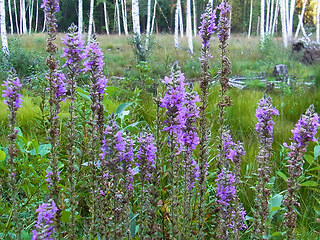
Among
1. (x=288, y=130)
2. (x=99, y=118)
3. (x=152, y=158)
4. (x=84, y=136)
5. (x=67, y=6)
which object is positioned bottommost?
(x=288, y=130)

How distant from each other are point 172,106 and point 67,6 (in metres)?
48.5

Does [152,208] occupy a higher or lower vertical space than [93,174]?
lower

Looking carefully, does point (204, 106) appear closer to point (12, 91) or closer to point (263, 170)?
point (263, 170)

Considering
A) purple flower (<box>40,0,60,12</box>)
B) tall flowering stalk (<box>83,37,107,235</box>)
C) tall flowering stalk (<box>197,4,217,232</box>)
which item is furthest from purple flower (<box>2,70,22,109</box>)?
tall flowering stalk (<box>197,4,217,232</box>)

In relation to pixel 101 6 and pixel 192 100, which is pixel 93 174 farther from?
pixel 101 6

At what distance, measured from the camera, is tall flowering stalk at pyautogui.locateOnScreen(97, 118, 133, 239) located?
121 cm

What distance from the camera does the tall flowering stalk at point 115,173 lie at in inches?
47.8

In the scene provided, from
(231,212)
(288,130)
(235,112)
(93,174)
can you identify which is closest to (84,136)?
(93,174)

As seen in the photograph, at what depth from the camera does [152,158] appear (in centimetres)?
140

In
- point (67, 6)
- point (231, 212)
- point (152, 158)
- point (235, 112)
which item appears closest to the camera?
point (152, 158)

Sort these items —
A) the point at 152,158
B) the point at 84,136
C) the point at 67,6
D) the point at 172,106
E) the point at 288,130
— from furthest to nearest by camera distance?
the point at 67,6, the point at 288,130, the point at 84,136, the point at 152,158, the point at 172,106

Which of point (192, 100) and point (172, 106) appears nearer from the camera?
point (172, 106)

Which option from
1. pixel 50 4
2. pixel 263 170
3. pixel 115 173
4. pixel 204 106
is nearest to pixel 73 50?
pixel 50 4

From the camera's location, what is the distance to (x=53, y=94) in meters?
1.47
